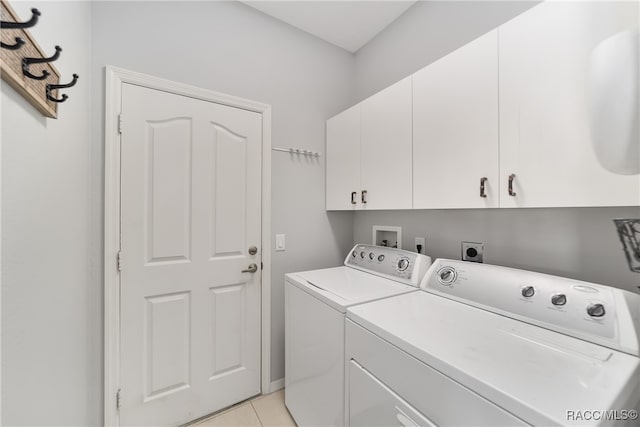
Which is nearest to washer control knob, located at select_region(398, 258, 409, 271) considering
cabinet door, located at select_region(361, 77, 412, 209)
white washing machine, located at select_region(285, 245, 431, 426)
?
white washing machine, located at select_region(285, 245, 431, 426)

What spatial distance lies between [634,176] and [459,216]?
777 millimetres

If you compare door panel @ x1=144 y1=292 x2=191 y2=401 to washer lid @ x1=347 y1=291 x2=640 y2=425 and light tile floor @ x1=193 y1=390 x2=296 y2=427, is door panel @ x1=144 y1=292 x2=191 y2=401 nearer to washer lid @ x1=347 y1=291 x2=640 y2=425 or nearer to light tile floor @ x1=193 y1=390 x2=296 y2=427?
light tile floor @ x1=193 y1=390 x2=296 y2=427

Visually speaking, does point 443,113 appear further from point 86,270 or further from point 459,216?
point 86,270

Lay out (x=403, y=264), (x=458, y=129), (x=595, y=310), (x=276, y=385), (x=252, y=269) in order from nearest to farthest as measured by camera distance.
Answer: (x=595, y=310), (x=458, y=129), (x=403, y=264), (x=252, y=269), (x=276, y=385)

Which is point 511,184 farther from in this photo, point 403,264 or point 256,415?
point 256,415

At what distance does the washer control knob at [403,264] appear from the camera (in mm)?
1469

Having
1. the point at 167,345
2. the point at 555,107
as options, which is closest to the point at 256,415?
the point at 167,345

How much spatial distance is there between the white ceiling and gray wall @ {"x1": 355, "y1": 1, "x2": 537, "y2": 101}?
91 millimetres

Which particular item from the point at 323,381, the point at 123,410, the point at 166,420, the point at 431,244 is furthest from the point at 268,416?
the point at 431,244

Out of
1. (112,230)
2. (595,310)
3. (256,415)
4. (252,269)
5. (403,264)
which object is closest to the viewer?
(595,310)

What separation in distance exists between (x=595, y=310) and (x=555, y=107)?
2.29 feet

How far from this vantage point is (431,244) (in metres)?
1.64

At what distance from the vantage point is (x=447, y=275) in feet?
4.10

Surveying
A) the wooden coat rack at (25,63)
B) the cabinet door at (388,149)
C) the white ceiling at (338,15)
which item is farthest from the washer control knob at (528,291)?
the white ceiling at (338,15)
